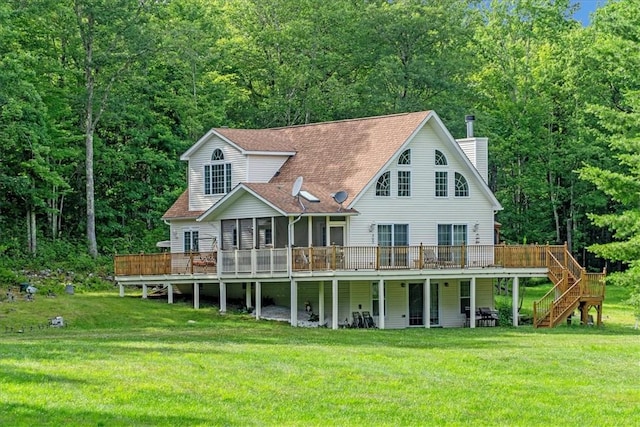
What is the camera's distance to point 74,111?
189 ft

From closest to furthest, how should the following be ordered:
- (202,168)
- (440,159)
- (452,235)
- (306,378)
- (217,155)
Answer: (306,378)
(440,159)
(452,235)
(217,155)
(202,168)

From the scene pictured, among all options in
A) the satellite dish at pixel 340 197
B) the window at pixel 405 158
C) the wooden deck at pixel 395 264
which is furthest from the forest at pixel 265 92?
the satellite dish at pixel 340 197

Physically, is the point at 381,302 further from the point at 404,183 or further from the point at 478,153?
the point at 478,153

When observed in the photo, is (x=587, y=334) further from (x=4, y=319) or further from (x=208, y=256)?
(x=4, y=319)

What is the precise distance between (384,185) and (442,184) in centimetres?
252

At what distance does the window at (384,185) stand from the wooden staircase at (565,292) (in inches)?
235

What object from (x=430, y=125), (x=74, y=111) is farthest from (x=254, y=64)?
(x=430, y=125)

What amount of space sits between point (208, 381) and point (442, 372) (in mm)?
5320

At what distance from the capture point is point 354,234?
1681 inches

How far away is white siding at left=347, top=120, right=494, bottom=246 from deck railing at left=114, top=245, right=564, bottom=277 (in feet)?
7.86

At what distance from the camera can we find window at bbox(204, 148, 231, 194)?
1817 inches

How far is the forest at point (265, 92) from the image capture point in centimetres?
5356

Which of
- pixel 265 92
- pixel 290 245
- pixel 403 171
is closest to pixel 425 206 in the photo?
pixel 403 171

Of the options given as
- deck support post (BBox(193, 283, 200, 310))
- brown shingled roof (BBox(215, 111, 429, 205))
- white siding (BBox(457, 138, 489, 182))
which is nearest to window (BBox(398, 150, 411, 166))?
brown shingled roof (BBox(215, 111, 429, 205))
